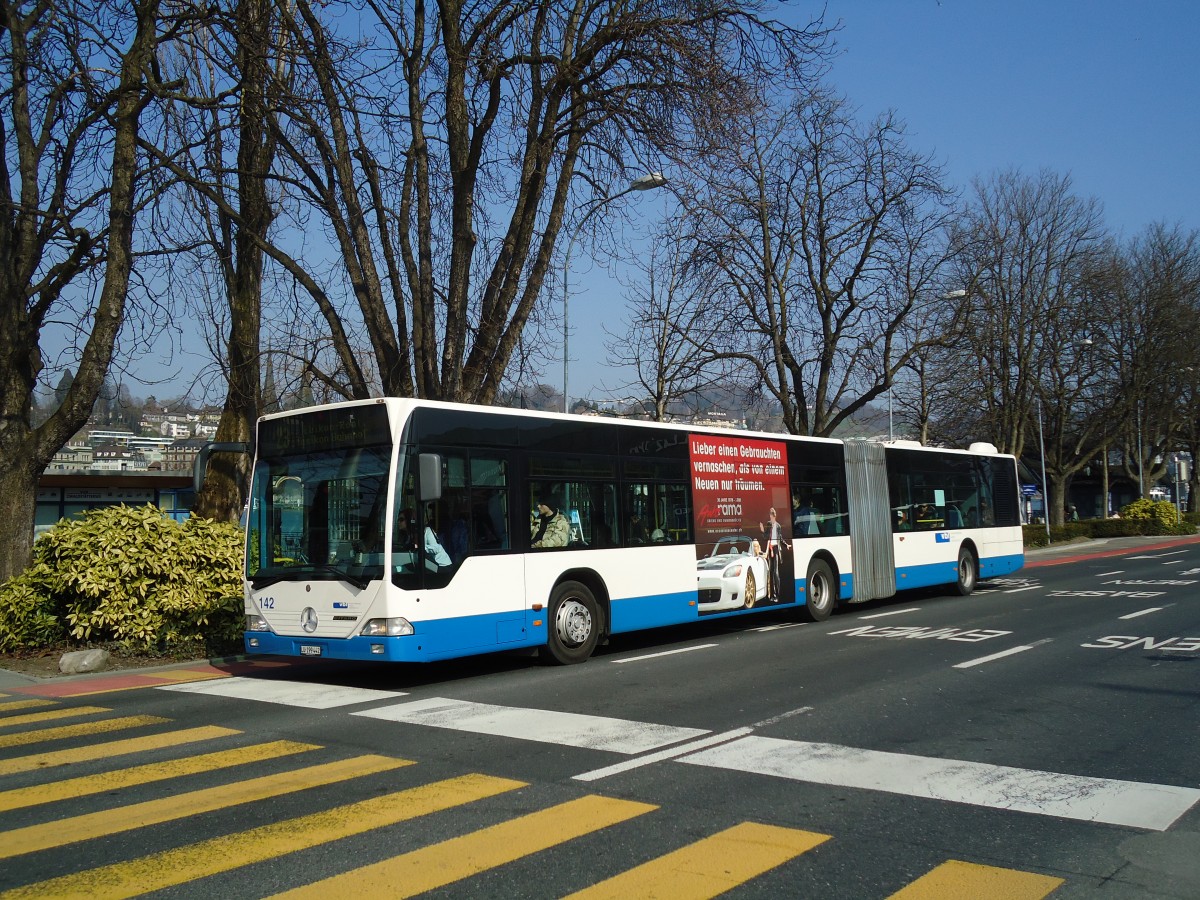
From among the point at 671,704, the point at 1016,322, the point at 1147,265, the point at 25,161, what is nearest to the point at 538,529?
the point at 671,704

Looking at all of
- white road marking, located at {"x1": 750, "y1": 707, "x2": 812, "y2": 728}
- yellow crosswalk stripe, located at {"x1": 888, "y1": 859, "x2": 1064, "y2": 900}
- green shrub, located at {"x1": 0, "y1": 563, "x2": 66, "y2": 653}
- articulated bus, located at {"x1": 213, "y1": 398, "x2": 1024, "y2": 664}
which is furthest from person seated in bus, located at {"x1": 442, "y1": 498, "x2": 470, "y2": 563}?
yellow crosswalk stripe, located at {"x1": 888, "y1": 859, "x2": 1064, "y2": 900}

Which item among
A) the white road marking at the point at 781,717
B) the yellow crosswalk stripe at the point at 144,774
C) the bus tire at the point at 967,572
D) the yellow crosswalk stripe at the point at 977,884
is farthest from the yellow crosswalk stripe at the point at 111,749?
the bus tire at the point at 967,572

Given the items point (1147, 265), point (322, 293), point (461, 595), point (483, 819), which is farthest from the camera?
point (1147, 265)

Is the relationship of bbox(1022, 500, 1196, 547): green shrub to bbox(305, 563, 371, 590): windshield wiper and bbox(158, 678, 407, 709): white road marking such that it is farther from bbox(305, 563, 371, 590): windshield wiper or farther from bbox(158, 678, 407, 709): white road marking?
bbox(305, 563, 371, 590): windshield wiper

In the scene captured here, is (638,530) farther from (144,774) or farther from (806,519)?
(144,774)

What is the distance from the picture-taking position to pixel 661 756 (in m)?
7.30

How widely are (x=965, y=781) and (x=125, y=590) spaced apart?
10654 mm

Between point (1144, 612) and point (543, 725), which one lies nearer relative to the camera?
point (543, 725)

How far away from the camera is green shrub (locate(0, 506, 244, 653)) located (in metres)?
13.1

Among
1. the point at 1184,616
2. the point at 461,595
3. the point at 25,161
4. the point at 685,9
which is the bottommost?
the point at 1184,616

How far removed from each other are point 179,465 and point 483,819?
119 ft

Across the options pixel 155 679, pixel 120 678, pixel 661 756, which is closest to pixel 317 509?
pixel 155 679

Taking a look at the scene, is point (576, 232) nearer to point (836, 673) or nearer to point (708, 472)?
point (708, 472)

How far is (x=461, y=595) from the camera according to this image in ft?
35.7
